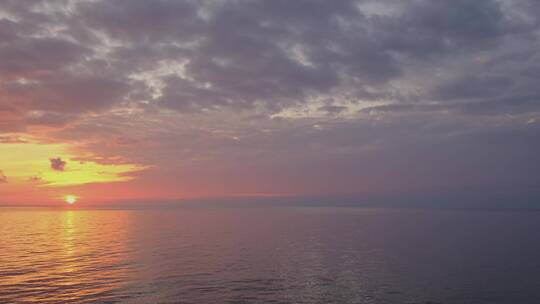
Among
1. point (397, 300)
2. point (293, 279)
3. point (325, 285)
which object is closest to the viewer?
point (397, 300)

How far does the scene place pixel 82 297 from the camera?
1751 inches

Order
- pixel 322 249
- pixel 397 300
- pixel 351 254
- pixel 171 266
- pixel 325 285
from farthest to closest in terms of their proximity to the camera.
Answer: pixel 322 249, pixel 351 254, pixel 171 266, pixel 325 285, pixel 397 300

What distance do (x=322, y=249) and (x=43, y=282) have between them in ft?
167

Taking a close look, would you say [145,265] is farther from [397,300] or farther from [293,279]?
[397,300]

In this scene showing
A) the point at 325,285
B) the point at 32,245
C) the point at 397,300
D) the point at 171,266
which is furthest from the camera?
the point at 32,245

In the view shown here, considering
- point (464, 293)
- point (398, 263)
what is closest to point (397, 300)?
point (464, 293)

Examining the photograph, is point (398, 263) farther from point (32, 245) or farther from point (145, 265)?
point (32, 245)

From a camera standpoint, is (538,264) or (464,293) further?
(538,264)

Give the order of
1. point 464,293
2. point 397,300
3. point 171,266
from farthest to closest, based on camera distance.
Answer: point 171,266 < point 464,293 < point 397,300

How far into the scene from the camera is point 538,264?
214ft

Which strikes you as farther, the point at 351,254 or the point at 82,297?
the point at 351,254

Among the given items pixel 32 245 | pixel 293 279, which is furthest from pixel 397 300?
pixel 32 245

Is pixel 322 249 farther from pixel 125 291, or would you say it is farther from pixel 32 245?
pixel 32 245

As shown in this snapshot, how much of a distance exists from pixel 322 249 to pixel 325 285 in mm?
34585
